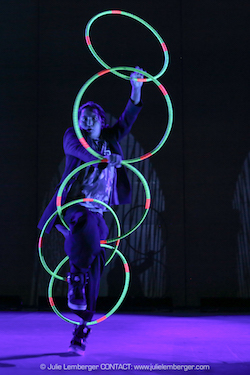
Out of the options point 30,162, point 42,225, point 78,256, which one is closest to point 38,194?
point 30,162

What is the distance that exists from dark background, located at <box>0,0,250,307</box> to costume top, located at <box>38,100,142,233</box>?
2.33 m

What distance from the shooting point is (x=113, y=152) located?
3299mm

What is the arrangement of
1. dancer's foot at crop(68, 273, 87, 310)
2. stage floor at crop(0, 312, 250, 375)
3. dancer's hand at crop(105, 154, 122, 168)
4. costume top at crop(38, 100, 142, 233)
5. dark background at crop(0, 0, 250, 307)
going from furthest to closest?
1. dark background at crop(0, 0, 250, 307)
2. costume top at crop(38, 100, 142, 233)
3. dancer's hand at crop(105, 154, 122, 168)
4. dancer's foot at crop(68, 273, 87, 310)
5. stage floor at crop(0, 312, 250, 375)

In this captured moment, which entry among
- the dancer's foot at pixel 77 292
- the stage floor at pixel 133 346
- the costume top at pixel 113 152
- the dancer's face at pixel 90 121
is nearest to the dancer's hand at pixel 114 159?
the costume top at pixel 113 152

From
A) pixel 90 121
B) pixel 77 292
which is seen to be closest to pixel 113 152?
pixel 90 121

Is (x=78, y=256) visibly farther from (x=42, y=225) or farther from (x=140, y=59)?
(x=140, y=59)

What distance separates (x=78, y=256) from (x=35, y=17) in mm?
4066

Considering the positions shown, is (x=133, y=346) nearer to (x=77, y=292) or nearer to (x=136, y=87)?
(x=77, y=292)

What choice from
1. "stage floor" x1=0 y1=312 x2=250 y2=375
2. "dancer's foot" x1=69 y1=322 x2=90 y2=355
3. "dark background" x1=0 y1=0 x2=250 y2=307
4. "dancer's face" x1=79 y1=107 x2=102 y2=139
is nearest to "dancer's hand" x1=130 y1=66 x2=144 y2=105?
"dancer's face" x1=79 y1=107 x2=102 y2=139

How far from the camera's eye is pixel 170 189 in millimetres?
5590

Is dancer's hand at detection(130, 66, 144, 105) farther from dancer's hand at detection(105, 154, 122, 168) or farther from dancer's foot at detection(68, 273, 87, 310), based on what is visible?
dancer's foot at detection(68, 273, 87, 310)

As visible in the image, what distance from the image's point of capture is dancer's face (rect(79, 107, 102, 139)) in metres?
3.24

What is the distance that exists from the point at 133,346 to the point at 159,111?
3.27 metres

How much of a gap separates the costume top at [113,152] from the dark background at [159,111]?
233 centimetres
